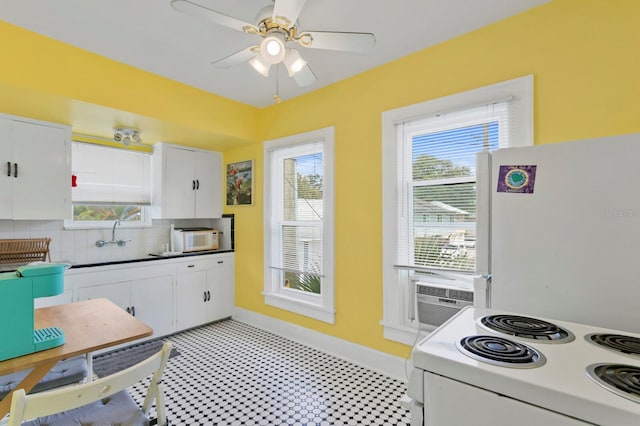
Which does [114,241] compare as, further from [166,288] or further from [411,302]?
[411,302]

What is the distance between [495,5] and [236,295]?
→ 3916 mm

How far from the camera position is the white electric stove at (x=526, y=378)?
0.68 m

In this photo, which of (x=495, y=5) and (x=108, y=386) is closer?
(x=108, y=386)

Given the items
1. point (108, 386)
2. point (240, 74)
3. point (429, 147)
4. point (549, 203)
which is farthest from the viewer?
point (240, 74)

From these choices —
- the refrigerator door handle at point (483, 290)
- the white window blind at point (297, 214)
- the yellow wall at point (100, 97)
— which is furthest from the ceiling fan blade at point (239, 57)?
the refrigerator door handle at point (483, 290)

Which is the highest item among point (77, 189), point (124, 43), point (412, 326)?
point (124, 43)

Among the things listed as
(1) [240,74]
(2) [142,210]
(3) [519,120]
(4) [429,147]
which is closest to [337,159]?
(4) [429,147]

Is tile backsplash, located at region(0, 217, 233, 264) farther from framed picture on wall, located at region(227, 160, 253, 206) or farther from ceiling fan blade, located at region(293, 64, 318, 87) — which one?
ceiling fan blade, located at region(293, 64, 318, 87)

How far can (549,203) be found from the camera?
130 centimetres

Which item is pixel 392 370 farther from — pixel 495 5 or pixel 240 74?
pixel 240 74

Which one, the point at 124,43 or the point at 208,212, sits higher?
the point at 124,43

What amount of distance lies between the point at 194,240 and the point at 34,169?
167 cm

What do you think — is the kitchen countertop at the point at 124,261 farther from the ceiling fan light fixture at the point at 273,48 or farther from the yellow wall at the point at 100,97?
the ceiling fan light fixture at the point at 273,48

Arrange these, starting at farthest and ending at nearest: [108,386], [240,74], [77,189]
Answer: [77,189]
[240,74]
[108,386]
